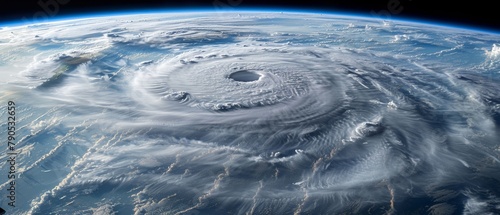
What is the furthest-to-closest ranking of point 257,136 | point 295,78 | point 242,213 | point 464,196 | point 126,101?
point 295,78, point 126,101, point 257,136, point 464,196, point 242,213

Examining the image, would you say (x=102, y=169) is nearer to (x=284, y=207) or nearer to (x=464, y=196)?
(x=284, y=207)

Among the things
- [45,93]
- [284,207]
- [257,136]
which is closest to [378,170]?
[284,207]

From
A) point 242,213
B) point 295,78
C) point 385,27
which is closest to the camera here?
point 242,213

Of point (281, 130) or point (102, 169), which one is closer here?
point (102, 169)

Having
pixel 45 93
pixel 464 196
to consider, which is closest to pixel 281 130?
pixel 464 196

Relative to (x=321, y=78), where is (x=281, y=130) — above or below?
below

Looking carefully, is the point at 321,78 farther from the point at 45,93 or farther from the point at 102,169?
the point at 45,93

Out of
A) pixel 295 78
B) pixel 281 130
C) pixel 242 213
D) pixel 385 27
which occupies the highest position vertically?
pixel 385 27
